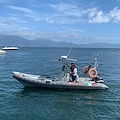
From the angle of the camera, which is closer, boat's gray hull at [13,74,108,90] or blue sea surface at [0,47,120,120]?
blue sea surface at [0,47,120,120]

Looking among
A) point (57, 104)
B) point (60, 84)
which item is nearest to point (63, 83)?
point (60, 84)

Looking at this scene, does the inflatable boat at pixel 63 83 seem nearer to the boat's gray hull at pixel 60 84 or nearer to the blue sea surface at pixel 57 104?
the boat's gray hull at pixel 60 84

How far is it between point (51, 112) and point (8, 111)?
2.86 metres

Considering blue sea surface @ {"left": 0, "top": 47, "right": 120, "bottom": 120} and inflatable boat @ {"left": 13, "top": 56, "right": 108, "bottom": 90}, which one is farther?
inflatable boat @ {"left": 13, "top": 56, "right": 108, "bottom": 90}

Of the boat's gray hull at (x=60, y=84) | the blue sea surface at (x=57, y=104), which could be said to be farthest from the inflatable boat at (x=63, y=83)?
the blue sea surface at (x=57, y=104)

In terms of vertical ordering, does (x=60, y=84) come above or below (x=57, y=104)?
above

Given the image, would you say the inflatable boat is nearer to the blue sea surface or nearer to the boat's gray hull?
the boat's gray hull

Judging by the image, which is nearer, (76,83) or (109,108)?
(109,108)

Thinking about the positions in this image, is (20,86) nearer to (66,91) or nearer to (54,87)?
(54,87)

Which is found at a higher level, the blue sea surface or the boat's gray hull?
the boat's gray hull

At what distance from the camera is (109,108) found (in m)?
11.4

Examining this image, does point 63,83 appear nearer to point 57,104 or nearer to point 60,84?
point 60,84

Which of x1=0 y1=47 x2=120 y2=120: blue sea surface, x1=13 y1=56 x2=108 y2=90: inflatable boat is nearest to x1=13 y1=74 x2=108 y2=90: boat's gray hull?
x1=13 y1=56 x2=108 y2=90: inflatable boat

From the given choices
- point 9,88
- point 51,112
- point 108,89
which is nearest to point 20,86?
point 9,88
